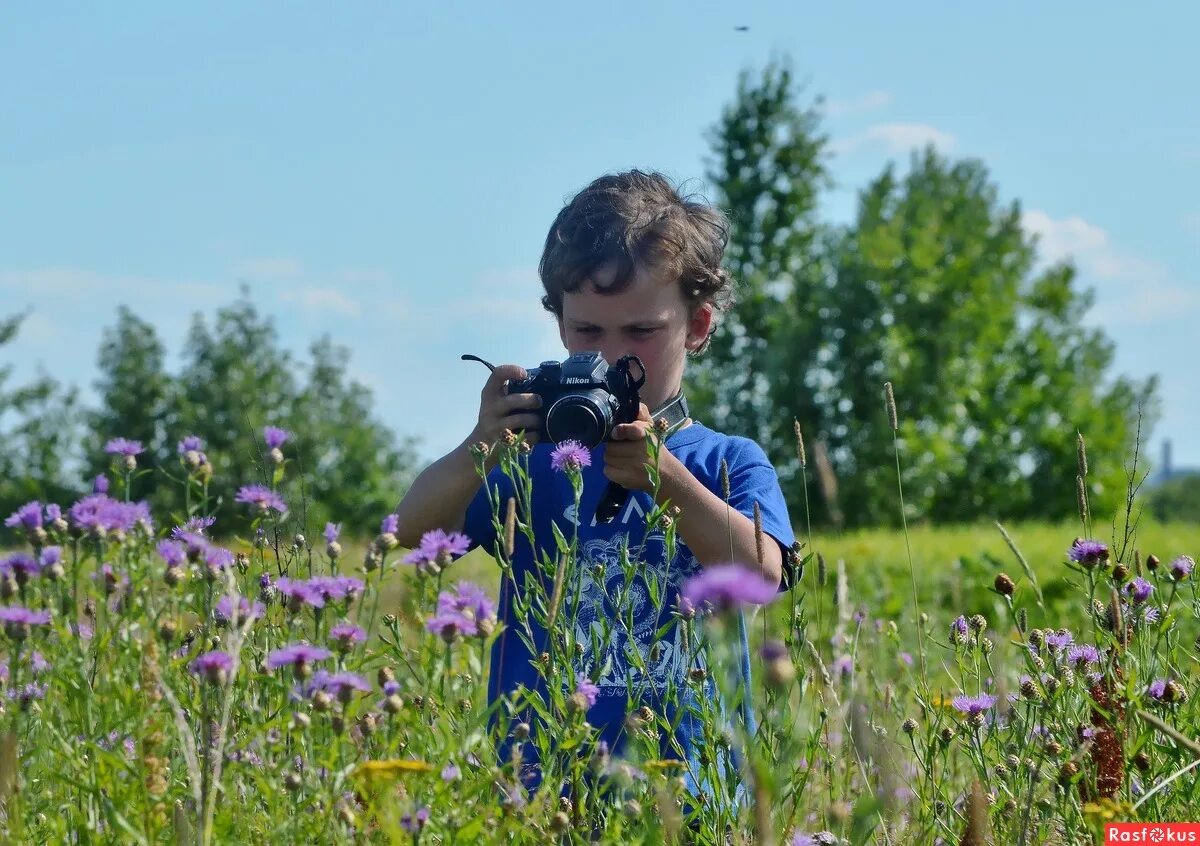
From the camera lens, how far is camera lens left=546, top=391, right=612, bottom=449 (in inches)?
106

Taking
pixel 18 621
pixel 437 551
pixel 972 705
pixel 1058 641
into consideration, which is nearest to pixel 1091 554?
pixel 1058 641

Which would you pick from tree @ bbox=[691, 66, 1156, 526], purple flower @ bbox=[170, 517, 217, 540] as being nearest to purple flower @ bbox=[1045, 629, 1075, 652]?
purple flower @ bbox=[170, 517, 217, 540]

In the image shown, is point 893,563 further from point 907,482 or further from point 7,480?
point 7,480

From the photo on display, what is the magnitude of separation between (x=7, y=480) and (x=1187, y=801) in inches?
1488

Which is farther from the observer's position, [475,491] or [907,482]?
[907,482]

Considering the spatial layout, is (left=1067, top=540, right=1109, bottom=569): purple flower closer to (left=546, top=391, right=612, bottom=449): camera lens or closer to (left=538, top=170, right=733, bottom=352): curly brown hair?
(left=546, top=391, right=612, bottom=449): camera lens

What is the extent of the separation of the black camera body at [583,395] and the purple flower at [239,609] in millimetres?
820

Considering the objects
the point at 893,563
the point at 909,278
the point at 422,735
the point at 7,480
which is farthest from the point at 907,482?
the point at 422,735

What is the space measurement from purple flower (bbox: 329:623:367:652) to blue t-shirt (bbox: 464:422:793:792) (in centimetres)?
79

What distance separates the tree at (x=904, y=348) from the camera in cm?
2819

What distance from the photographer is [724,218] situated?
430 cm

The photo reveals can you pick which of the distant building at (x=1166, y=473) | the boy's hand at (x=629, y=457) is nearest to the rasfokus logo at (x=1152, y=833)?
the boy's hand at (x=629, y=457)

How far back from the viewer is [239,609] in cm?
188

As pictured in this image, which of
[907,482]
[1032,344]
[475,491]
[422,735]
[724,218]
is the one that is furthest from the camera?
[1032,344]
